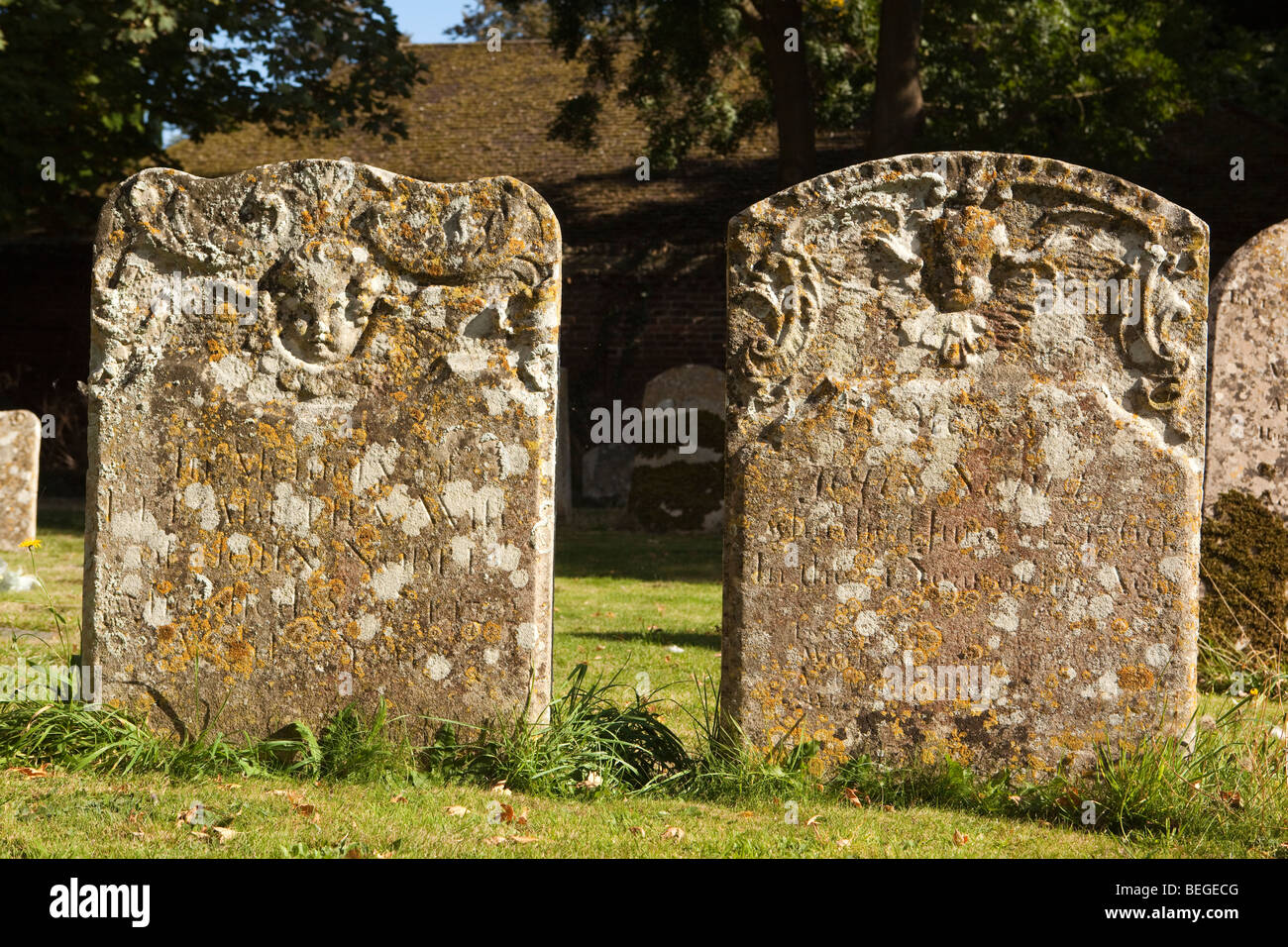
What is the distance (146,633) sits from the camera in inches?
195

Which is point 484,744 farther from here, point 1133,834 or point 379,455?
point 1133,834

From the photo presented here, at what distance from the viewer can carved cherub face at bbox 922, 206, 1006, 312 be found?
191 inches

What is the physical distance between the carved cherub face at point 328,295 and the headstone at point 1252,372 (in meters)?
4.79

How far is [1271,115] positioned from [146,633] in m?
19.2

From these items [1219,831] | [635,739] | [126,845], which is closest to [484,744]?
Answer: [635,739]

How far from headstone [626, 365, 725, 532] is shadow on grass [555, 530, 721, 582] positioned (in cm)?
23

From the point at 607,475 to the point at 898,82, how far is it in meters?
6.78

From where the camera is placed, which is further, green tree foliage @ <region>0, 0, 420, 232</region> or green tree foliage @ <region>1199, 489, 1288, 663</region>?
green tree foliage @ <region>0, 0, 420, 232</region>

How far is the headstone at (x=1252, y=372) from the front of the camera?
23.1 feet

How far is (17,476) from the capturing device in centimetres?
1070

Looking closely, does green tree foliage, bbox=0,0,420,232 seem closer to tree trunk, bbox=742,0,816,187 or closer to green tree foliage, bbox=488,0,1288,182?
green tree foliage, bbox=488,0,1288,182

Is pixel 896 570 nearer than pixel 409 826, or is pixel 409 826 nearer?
pixel 409 826
